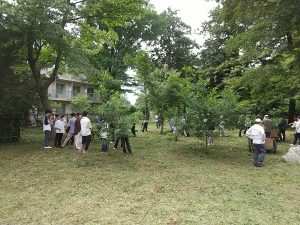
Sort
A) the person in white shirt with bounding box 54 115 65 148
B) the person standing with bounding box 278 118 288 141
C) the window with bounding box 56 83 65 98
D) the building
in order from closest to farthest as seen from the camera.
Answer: the person in white shirt with bounding box 54 115 65 148 < the person standing with bounding box 278 118 288 141 < the building < the window with bounding box 56 83 65 98

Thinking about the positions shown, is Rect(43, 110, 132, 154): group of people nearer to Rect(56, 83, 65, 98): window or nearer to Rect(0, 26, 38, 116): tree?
Rect(0, 26, 38, 116): tree

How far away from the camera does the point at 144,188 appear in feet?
28.9

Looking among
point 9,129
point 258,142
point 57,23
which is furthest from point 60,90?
point 258,142

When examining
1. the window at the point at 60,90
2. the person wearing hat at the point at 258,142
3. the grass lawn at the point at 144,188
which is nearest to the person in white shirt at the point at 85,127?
the grass lawn at the point at 144,188

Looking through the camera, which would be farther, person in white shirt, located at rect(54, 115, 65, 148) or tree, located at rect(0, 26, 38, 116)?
tree, located at rect(0, 26, 38, 116)

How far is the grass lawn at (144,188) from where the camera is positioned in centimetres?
686

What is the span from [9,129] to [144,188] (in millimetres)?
11153

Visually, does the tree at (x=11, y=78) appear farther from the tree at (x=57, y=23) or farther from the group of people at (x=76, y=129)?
the group of people at (x=76, y=129)

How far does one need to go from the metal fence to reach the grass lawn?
2.97 metres

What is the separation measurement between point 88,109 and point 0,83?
18.4 feet

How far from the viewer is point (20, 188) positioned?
29.7ft

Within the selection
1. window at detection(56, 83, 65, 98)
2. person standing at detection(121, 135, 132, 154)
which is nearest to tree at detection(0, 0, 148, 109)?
person standing at detection(121, 135, 132, 154)

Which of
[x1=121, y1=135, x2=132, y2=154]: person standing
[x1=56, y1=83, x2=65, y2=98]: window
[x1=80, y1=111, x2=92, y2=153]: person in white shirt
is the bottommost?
[x1=121, y1=135, x2=132, y2=154]: person standing

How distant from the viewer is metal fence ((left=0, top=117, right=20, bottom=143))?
1694cm
